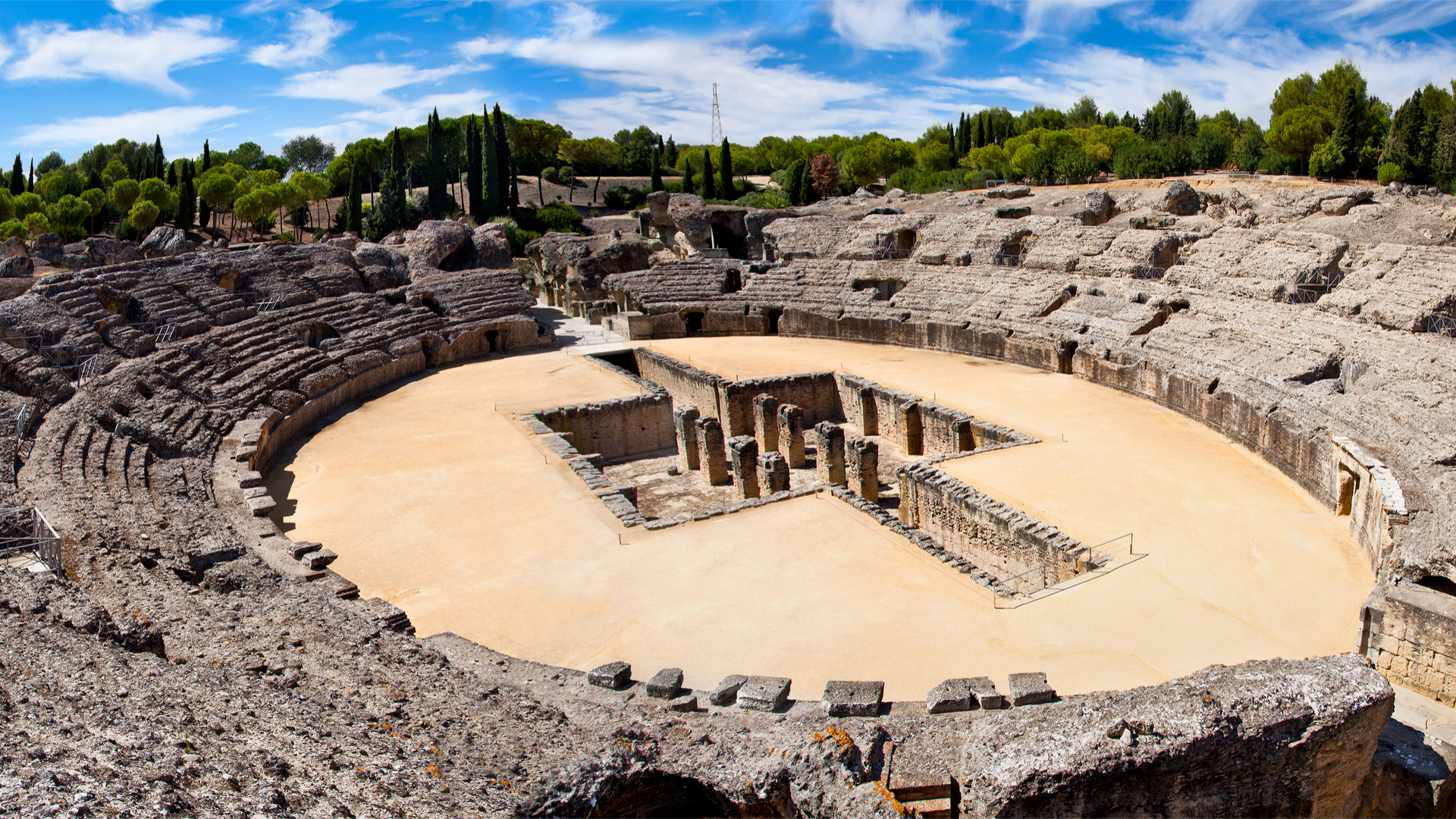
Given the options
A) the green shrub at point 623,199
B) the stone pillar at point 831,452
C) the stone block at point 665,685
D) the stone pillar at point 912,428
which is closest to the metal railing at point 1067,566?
the stone block at point 665,685

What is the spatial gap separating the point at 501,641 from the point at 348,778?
4987 mm

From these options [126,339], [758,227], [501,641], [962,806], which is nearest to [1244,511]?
[962,806]

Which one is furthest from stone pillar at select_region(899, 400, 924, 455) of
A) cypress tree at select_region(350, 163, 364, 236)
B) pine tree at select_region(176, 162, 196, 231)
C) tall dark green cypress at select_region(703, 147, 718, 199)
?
pine tree at select_region(176, 162, 196, 231)

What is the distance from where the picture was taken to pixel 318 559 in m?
11.4

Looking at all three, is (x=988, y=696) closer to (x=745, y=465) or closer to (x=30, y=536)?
(x=745, y=465)

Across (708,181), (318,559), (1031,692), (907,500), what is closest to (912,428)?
(907,500)

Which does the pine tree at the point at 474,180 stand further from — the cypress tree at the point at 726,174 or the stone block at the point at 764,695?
the stone block at the point at 764,695

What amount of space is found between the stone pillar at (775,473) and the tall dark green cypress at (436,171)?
36.6 metres

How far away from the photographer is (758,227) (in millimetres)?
37875

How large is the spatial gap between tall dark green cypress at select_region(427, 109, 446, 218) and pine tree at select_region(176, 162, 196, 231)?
421 inches

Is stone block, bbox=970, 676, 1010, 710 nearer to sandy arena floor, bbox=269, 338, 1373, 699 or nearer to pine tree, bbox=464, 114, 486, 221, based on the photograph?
sandy arena floor, bbox=269, 338, 1373, 699

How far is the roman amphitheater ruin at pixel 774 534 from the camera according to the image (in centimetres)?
605

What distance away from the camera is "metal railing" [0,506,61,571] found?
9.55 metres

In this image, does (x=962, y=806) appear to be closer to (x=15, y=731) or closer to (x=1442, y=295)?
(x=15, y=731)
